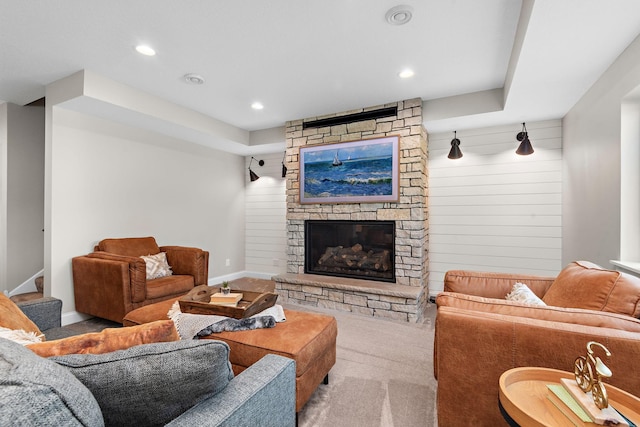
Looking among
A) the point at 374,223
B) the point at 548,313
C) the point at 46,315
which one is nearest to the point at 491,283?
the point at 548,313

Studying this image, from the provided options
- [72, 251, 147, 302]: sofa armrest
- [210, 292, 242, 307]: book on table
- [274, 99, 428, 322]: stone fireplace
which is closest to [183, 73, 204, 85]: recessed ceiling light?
[274, 99, 428, 322]: stone fireplace

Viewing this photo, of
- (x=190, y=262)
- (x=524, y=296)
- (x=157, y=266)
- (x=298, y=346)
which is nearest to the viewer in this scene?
(x=298, y=346)

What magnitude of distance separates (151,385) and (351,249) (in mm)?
3410

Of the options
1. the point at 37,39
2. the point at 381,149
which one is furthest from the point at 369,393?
the point at 37,39

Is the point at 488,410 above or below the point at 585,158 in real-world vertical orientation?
below

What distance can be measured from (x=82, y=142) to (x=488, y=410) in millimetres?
4315

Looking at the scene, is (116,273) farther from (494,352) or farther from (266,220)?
(494,352)

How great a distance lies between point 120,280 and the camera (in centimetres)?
295

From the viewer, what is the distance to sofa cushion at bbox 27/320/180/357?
35.0 inches

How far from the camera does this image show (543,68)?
238 centimetres

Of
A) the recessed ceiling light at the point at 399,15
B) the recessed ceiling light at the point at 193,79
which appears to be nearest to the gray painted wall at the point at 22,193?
the recessed ceiling light at the point at 193,79

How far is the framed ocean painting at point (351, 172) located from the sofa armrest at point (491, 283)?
4.93 feet

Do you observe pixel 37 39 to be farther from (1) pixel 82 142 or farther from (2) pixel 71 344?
(2) pixel 71 344

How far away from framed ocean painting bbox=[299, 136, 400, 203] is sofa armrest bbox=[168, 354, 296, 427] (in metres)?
2.87
